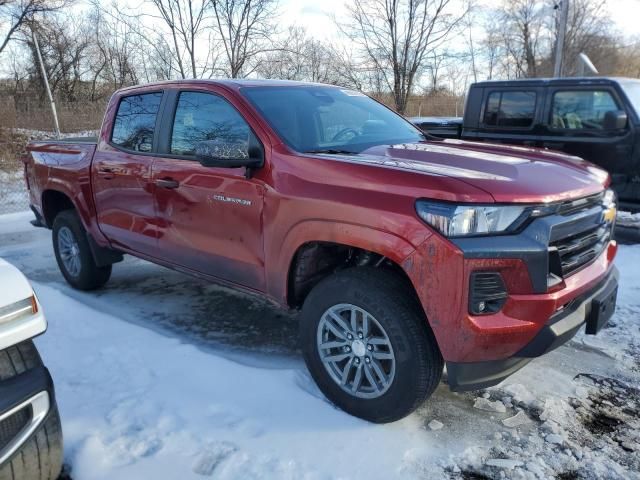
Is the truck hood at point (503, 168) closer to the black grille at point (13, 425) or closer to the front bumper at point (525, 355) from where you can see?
the front bumper at point (525, 355)

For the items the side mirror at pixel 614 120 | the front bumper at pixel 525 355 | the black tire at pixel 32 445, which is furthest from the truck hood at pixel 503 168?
the side mirror at pixel 614 120

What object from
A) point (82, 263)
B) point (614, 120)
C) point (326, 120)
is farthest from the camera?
point (614, 120)

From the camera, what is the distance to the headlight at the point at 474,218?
2256 millimetres

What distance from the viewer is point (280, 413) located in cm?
284

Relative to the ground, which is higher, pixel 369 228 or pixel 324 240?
pixel 369 228

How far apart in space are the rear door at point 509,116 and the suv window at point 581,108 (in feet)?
0.72

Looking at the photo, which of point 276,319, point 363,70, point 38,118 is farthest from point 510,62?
point 276,319

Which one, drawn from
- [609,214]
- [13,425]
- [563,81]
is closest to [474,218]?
[609,214]

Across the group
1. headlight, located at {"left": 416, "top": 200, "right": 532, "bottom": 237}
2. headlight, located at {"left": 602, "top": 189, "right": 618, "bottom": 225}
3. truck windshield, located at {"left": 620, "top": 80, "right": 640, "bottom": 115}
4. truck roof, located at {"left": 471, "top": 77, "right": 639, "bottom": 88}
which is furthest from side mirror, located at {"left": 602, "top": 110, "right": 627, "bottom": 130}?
headlight, located at {"left": 416, "top": 200, "right": 532, "bottom": 237}

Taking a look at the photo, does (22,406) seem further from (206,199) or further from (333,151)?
(333,151)

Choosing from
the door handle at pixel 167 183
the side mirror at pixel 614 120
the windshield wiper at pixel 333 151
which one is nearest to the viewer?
the windshield wiper at pixel 333 151

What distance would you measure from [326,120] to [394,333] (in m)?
1.62

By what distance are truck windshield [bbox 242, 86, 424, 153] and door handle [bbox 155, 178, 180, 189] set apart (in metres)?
0.80

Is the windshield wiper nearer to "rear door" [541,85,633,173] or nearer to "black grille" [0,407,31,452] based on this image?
"black grille" [0,407,31,452]
